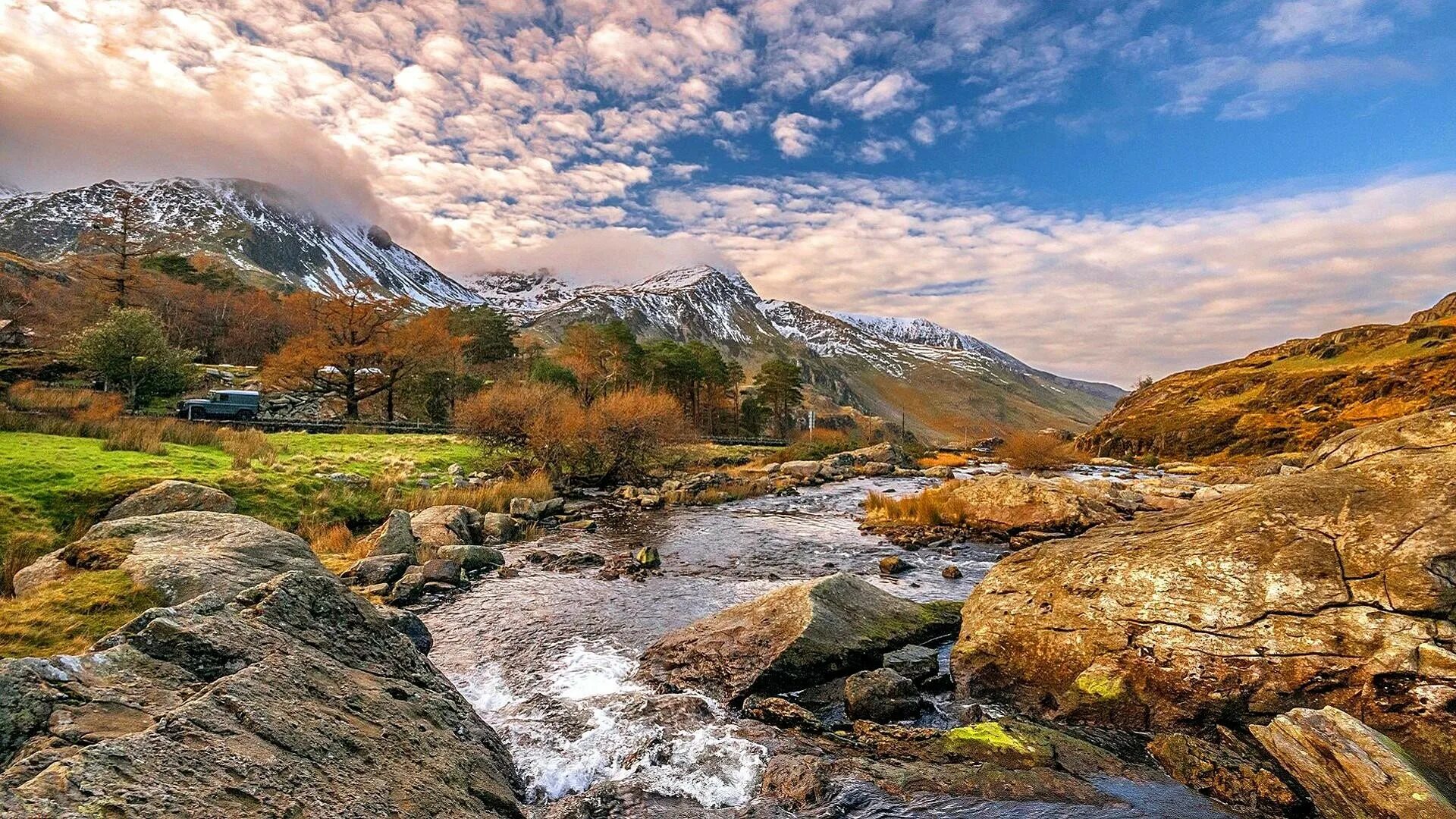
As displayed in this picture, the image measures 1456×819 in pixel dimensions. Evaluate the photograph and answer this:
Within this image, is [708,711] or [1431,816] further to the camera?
[708,711]

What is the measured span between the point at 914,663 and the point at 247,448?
3007cm

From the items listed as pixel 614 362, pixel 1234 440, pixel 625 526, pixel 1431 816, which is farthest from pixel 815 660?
pixel 1234 440

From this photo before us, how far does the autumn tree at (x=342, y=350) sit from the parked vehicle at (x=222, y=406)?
26.1 feet

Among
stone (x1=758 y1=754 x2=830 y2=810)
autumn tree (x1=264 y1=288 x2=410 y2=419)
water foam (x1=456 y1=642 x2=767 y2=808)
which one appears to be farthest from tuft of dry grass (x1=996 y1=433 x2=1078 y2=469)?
autumn tree (x1=264 y1=288 x2=410 y2=419)

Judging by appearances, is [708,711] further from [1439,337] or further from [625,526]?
[1439,337]

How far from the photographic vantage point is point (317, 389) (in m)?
53.8

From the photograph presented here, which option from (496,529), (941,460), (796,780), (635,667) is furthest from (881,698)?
(941,460)

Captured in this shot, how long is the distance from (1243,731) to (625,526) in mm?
21911

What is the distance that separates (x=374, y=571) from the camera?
15656 millimetres

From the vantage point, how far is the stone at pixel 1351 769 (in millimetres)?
5656

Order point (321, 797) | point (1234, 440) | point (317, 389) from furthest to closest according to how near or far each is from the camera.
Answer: point (1234, 440)
point (317, 389)
point (321, 797)

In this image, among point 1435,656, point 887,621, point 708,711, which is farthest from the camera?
point 887,621

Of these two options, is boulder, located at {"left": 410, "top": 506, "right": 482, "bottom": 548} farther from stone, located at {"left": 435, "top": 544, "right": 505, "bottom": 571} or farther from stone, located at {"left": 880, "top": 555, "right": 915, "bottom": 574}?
stone, located at {"left": 880, "top": 555, "right": 915, "bottom": 574}

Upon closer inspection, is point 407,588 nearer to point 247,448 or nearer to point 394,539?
point 394,539
